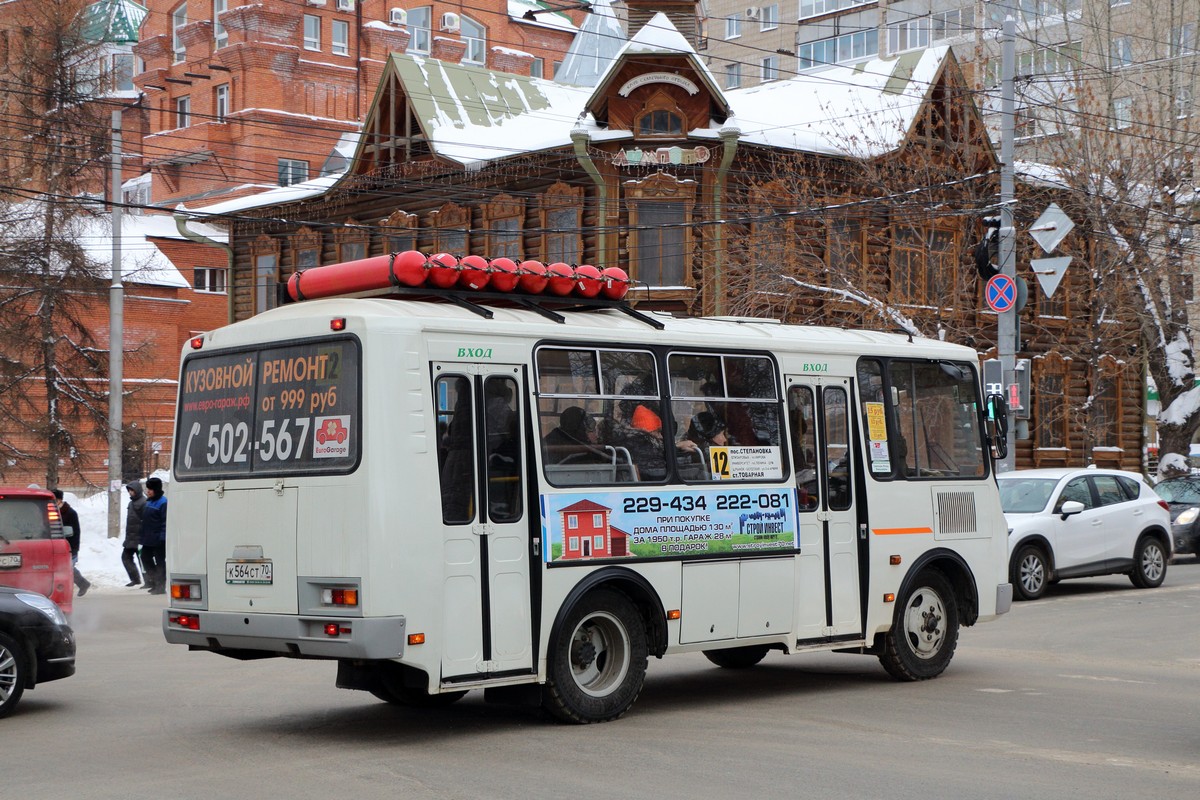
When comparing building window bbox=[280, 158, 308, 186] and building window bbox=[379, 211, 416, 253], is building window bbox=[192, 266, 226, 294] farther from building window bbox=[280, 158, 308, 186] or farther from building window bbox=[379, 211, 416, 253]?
building window bbox=[379, 211, 416, 253]

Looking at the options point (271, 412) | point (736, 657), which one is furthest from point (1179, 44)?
point (271, 412)

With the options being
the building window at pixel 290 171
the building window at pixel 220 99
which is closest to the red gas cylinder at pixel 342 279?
the building window at pixel 290 171

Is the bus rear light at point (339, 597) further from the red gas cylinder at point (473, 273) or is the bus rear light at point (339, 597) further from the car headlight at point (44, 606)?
the car headlight at point (44, 606)

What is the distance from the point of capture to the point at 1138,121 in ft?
108

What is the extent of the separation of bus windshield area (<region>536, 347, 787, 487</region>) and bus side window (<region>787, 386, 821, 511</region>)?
18cm

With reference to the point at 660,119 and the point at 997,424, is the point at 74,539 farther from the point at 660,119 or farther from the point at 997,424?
the point at 660,119

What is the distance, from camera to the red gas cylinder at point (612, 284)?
11188 mm

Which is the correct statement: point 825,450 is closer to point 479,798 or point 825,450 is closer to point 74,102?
point 479,798

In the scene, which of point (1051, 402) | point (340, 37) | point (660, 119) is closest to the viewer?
point (660, 119)

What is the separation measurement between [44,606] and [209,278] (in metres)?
50.4

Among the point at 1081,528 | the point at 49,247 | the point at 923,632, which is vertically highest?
the point at 49,247

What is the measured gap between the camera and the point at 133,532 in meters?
23.7

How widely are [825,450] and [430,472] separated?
3.90 m

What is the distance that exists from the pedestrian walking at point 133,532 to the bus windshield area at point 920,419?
14337 millimetres
